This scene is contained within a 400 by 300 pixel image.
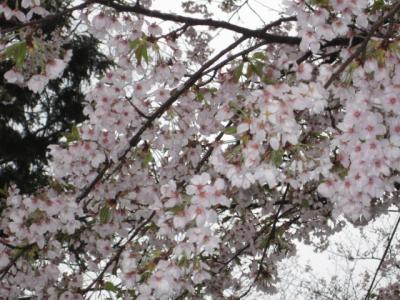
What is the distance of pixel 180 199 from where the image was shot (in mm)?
2066

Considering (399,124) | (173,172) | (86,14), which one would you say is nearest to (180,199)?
(399,124)

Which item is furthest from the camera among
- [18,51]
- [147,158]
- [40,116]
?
[40,116]

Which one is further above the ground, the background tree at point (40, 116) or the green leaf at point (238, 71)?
the background tree at point (40, 116)

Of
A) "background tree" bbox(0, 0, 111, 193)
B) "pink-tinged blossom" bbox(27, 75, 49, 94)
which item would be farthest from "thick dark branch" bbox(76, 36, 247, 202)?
"background tree" bbox(0, 0, 111, 193)

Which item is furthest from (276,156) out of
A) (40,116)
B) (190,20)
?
(40,116)

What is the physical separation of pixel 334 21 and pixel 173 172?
4.90ft

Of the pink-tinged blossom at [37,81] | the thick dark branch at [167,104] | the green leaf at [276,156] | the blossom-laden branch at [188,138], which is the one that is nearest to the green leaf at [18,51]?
the blossom-laden branch at [188,138]

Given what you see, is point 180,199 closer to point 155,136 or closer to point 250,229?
point 155,136

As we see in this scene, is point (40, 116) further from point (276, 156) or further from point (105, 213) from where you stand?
point (276, 156)

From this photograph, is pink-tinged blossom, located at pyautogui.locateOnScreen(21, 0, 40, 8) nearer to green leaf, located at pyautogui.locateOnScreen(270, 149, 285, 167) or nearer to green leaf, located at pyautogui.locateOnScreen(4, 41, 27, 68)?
green leaf, located at pyautogui.locateOnScreen(4, 41, 27, 68)

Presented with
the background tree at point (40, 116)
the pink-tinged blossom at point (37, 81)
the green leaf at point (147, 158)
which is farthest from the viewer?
the background tree at point (40, 116)

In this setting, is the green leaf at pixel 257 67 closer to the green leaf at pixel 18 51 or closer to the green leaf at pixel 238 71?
the green leaf at pixel 238 71

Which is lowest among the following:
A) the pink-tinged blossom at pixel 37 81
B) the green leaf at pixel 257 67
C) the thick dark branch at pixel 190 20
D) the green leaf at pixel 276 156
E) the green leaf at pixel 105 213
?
the green leaf at pixel 276 156

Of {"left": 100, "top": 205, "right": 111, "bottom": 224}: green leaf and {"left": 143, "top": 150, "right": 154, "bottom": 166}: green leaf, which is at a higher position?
{"left": 143, "top": 150, "right": 154, "bottom": 166}: green leaf
